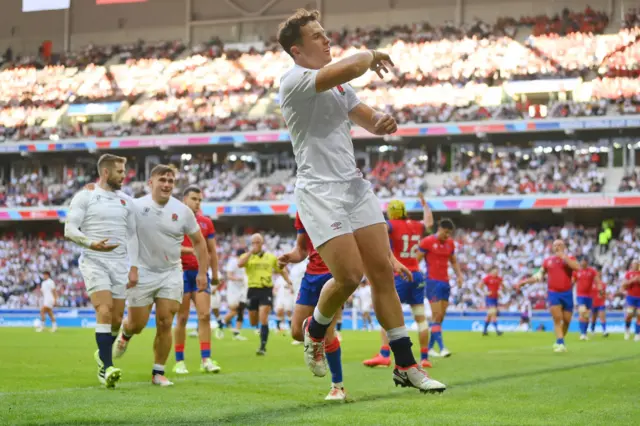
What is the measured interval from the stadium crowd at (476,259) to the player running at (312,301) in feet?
77.7

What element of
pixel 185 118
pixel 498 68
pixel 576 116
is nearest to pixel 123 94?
pixel 185 118

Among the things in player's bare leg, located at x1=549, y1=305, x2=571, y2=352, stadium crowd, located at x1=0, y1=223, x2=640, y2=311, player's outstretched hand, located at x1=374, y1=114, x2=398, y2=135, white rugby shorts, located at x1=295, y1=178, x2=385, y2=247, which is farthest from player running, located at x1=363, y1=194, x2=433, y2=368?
stadium crowd, located at x1=0, y1=223, x2=640, y2=311

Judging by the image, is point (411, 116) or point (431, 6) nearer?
point (411, 116)

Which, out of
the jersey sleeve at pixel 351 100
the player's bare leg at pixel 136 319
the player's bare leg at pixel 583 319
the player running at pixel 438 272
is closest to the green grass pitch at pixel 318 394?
the player's bare leg at pixel 136 319

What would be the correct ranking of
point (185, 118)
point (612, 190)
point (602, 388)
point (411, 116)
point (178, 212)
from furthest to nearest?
1. point (185, 118)
2. point (411, 116)
3. point (612, 190)
4. point (178, 212)
5. point (602, 388)

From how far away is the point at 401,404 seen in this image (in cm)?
803

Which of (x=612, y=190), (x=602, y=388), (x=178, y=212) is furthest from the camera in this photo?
(x=612, y=190)

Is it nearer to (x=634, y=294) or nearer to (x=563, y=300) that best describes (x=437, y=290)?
(x=563, y=300)

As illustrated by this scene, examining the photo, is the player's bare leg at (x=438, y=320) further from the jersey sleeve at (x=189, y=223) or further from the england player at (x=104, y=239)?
the england player at (x=104, y=239)

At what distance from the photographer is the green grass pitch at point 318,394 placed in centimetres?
699

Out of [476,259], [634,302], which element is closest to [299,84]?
[634,302]

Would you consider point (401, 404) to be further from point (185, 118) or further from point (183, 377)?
point (185, 118)

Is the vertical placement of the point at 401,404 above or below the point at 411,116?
below

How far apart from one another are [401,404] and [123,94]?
5107 cm
